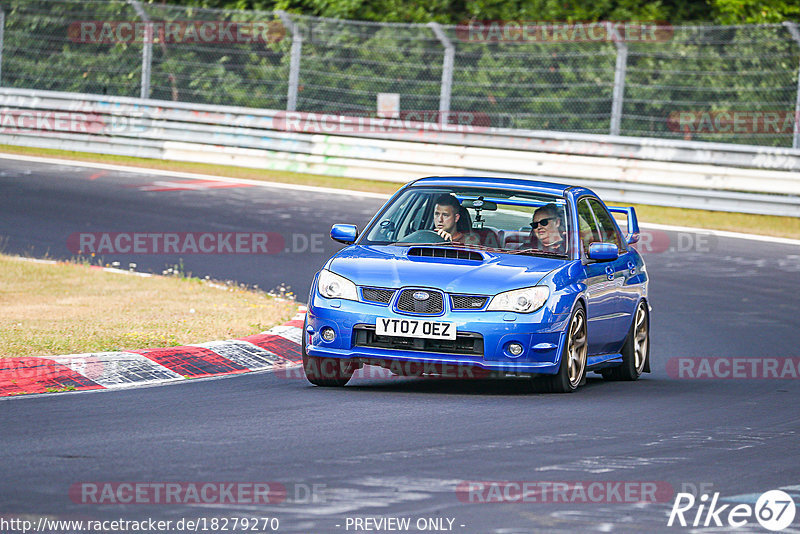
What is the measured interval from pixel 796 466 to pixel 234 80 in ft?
63.0

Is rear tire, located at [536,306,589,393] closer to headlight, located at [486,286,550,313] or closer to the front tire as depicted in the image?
the front tire

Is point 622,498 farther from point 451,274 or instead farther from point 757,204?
point 757,204

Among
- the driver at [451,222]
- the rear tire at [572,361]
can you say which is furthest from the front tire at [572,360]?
the driver at [451,222]

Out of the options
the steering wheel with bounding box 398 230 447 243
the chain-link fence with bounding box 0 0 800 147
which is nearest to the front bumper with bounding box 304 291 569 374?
the steering wheel with bounding box 398 230 447 243

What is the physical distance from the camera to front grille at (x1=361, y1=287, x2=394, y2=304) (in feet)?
29.6

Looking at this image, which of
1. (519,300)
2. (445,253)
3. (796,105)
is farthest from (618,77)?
(519,300)

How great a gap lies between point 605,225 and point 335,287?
2.77 metres

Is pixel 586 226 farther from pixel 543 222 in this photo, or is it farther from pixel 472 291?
pixel 472 291

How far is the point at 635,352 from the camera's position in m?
10.9

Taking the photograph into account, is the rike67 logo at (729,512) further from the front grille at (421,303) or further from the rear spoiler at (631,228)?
the rear spoiler at (631,228)

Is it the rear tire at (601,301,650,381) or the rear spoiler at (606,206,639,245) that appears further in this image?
the rear spoiler at (606,206,639,245)

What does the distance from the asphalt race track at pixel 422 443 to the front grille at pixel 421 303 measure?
21.9 inches

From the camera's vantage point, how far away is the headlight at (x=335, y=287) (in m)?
9.13

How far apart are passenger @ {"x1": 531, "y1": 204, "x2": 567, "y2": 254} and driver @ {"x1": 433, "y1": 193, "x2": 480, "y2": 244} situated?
16.3 inches
